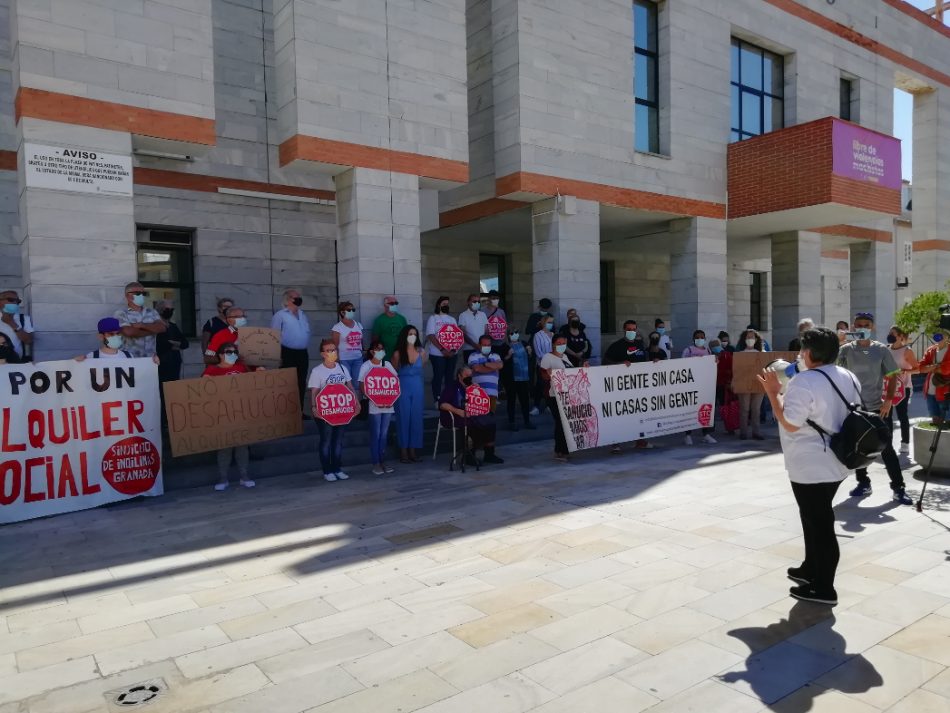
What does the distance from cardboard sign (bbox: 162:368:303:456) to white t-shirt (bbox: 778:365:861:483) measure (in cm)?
656

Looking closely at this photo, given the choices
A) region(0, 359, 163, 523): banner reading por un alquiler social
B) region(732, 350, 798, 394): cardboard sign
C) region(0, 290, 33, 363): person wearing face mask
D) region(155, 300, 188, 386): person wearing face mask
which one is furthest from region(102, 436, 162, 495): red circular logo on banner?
region(732, 350, 798, 394): cardboard sign

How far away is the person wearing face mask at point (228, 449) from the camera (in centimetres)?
844

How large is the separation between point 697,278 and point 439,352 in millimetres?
7834

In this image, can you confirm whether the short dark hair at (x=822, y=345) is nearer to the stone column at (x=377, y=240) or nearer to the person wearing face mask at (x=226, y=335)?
the person wearing face mask at (x=226, y=335)

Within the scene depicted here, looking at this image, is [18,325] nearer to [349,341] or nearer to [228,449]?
[228,449]

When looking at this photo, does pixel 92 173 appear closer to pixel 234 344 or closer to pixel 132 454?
pixel 234 344

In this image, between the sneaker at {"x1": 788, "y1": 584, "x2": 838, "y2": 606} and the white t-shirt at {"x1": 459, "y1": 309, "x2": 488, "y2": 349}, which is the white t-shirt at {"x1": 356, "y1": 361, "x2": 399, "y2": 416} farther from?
the sneaker at {"x1": 788, "y1": 584, "x2": 838, "y2": 606}

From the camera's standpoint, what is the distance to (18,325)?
324 inches

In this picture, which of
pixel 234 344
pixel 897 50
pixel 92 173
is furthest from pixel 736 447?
pixel 897 50

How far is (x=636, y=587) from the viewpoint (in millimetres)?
4914

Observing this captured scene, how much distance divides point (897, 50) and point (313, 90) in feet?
65.5

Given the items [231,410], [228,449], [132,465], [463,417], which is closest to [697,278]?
[463,417]

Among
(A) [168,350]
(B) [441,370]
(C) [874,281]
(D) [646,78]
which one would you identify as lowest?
(B) [441,370]

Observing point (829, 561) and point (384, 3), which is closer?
point (829, 561)
